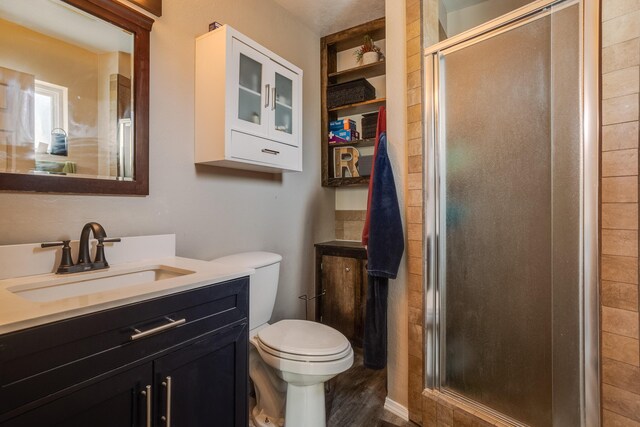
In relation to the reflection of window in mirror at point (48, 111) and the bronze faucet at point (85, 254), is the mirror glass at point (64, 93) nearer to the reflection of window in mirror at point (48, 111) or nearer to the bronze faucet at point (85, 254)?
the reflection of window in mirror at point (48, 111)

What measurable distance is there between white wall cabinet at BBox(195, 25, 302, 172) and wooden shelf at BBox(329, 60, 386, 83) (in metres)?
0.77

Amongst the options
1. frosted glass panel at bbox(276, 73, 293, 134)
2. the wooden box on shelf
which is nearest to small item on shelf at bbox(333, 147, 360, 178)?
the wooden box on shelf

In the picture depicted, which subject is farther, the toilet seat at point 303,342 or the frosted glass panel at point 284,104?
the frosted glass panel at point 284,104

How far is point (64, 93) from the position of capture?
3.76 feet

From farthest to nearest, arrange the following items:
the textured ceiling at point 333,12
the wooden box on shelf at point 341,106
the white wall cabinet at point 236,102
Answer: the wooden box on shelf at point 341,106 → the textured ceiling at point 333,12 → the white wall cabinet at point 236,102

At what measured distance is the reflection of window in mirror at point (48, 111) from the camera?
109 centimetres

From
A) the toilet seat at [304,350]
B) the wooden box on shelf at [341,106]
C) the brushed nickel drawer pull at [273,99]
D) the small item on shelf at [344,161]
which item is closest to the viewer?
the toilet seat at [304,350]

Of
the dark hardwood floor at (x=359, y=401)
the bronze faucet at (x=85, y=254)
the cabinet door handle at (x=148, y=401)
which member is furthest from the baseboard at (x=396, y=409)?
the bronze faucet at (x=85, y=254)

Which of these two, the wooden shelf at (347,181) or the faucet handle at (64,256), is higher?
the wooden shelf at (347,181)

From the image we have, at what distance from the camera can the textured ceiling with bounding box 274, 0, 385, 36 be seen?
2074 millimetres

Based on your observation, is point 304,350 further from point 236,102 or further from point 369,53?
point 369,53

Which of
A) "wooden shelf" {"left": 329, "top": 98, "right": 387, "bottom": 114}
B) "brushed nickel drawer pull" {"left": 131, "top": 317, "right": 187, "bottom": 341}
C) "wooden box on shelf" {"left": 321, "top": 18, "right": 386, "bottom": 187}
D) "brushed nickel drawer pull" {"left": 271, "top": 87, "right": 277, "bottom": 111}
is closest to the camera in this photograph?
"brushed nickel drawer pull" {"left": 131, "top": 317, "right": 187, "bottom": 341}

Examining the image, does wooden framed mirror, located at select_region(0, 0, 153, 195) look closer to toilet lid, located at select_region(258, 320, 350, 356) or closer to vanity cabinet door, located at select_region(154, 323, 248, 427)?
vanity cabinet door, located at select_region(154, 323, 248, 427)

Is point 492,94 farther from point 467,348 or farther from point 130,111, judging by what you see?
point 130,111
